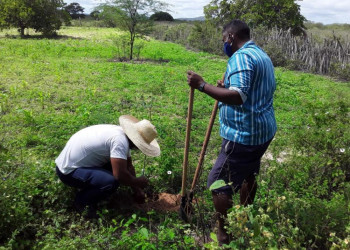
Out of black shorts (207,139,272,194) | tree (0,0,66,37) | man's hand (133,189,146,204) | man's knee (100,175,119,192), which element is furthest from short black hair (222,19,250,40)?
tree (0,0,66,37)

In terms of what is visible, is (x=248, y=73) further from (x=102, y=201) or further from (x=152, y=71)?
(x=152, y=71)

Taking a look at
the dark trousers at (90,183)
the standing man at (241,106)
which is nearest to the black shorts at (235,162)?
the standing man at (241,106)

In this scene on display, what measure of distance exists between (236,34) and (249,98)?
495 millimetres

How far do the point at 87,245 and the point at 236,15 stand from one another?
20.3 metres

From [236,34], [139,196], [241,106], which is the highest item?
[236,34]

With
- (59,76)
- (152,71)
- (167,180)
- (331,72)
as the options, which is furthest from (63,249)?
(331,72)

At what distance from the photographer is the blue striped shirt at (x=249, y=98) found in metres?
2.22

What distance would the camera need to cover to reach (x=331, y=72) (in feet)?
38.5

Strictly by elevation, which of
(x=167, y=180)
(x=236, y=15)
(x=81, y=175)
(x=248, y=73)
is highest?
(x=236, y=15)

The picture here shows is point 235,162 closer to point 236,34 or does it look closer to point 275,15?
point 236,34

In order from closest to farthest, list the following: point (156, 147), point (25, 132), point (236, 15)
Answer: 1. point (156, 147)
2. point (25, 132)
3. point (236, 15)

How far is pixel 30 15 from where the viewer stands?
66.9 feet

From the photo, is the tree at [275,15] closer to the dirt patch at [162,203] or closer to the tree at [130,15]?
the tree at [130,15]

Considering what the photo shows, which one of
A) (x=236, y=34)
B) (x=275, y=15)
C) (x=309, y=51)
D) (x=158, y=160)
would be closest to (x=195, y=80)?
(x=236, y=34)
